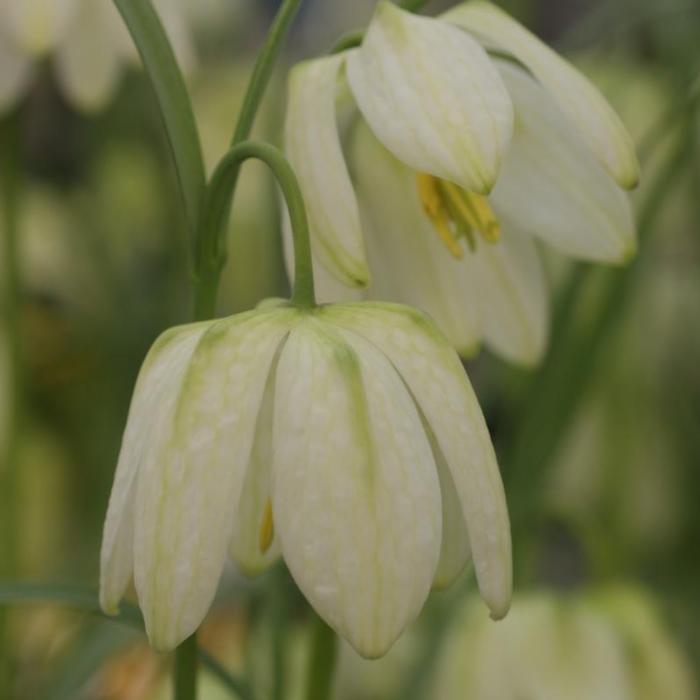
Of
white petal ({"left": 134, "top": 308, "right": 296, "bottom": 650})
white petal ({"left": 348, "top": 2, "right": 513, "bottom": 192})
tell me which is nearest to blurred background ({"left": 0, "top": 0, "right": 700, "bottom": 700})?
white petal ({"left": 134, "top": 308, "right": 296, "bottom": 650})

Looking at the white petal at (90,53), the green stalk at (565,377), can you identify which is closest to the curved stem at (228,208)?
the green stalk at (565,377)

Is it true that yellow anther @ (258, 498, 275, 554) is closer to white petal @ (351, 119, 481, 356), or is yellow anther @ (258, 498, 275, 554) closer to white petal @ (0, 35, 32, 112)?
white petal @ (351, 119, 481, 356)

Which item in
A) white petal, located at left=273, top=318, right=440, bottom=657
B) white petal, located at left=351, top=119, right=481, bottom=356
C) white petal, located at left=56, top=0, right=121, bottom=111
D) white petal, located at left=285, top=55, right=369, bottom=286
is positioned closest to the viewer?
white petal, located at left=273, top=318, right=440, bottom=657

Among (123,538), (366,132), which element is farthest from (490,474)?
(366,132)

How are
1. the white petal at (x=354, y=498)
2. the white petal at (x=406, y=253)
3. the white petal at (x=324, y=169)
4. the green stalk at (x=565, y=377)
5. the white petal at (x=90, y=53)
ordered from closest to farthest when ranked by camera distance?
the white petal at (x=354, y=498), the white petal at (x=324, y=169), the white petal at (x=406, y=253), the green stalk at (x=565, y=377), the white petal at (x=90, y=53)

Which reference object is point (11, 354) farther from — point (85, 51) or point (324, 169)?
point (324, 169)

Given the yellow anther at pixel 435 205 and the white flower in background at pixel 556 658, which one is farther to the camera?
the white flower in background at pixel 556 658

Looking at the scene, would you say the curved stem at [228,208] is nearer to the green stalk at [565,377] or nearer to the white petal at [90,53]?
the green stalk at [565,377]

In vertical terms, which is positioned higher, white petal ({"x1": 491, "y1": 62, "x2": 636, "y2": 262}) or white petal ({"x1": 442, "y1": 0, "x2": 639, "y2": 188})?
white petal ({"x1": 442, "y1": 0, "x2": 639, "y2": 188})

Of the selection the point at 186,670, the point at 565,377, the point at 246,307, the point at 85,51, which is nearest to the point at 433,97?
the point at 186,670
